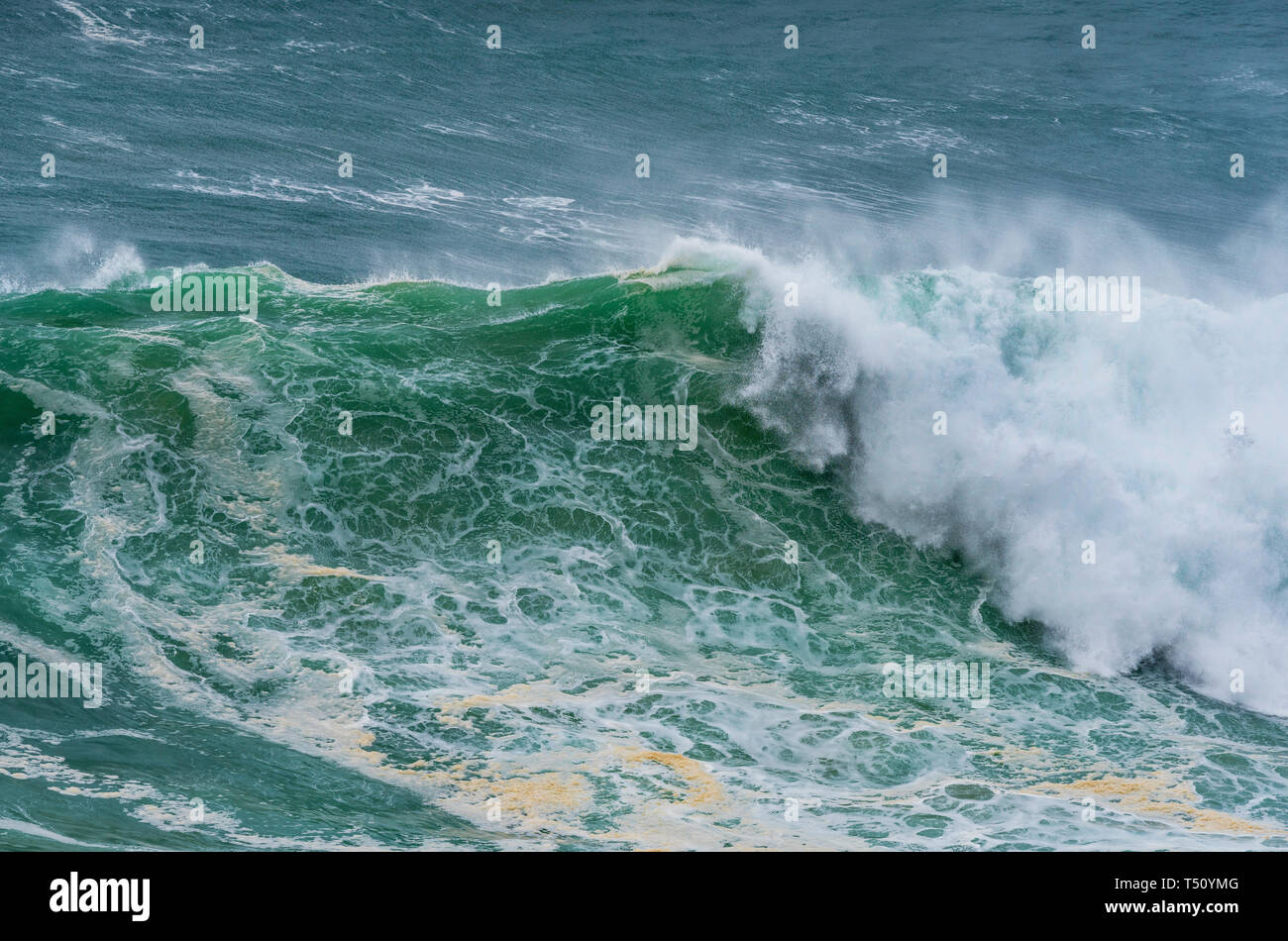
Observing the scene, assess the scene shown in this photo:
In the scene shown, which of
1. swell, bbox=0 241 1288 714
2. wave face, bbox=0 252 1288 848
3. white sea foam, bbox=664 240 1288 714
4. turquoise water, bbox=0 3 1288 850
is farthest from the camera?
swell, bbox=0 241 1288 714

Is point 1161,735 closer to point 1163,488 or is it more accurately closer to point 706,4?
point 1163,488

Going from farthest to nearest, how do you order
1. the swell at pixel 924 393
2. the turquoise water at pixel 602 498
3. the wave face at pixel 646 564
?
the swell at pixel 924 393 → the turquoise water at pixel 602 498 → the wave face at pixel 646 564

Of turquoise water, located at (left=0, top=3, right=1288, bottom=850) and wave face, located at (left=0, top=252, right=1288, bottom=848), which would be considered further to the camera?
turquoise water, located at (left=0, top=3, right=1288, bottom=850)

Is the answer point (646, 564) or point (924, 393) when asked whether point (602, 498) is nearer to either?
point (646, 564)

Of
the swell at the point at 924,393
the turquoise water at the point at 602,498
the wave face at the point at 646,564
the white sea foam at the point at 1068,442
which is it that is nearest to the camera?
the wave face at the point at 646,564

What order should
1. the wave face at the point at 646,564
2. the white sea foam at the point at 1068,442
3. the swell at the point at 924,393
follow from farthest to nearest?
the swell at the point at 924,393 → the white sea foam at the point at 1068,442 → the wave face at the point at 646,564

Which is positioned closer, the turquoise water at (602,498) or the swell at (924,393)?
the turquoise water at (602,498)

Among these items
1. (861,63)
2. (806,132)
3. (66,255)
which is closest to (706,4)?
(861,63)
